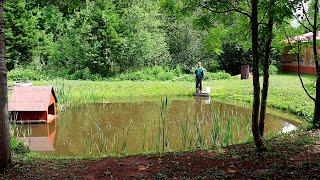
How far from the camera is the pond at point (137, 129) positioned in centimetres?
1100

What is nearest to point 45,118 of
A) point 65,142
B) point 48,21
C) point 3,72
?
point 65,142

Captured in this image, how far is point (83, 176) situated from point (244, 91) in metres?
15.9

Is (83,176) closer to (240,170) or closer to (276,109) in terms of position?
(240,170)

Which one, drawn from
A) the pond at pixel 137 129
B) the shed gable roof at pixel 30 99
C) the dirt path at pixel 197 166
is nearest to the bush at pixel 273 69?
the pond at pixel 137 129

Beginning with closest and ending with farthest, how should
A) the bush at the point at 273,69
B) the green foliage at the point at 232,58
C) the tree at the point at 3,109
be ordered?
the tree at the point at 3,109 < the bush at the point at 273,69 < the green foliage at the point at 232,58

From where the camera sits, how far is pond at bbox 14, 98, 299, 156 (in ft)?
36.1

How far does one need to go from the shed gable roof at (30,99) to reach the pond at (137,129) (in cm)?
69

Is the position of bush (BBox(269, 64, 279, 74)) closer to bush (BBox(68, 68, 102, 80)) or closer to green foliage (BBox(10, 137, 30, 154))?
bush (BBox(68, 68, 102, 80))

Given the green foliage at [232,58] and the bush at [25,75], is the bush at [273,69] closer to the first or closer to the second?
the green foliage at [232,58]

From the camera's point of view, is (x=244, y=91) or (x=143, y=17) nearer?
(x=244, y=91)

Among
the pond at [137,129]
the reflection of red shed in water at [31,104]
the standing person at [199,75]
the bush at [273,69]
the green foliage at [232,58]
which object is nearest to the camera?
the pond at [137,129]

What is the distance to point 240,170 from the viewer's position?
6.63 m

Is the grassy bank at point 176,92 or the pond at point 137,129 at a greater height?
the grassy bank at point 176,92

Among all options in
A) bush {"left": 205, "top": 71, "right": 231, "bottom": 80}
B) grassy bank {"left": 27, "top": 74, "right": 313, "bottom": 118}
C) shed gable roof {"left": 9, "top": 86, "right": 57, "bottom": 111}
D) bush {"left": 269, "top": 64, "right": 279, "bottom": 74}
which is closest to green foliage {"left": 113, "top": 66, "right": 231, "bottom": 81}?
bush {"left": 205, "top": 71, "right": 231, "bottom": 80}
